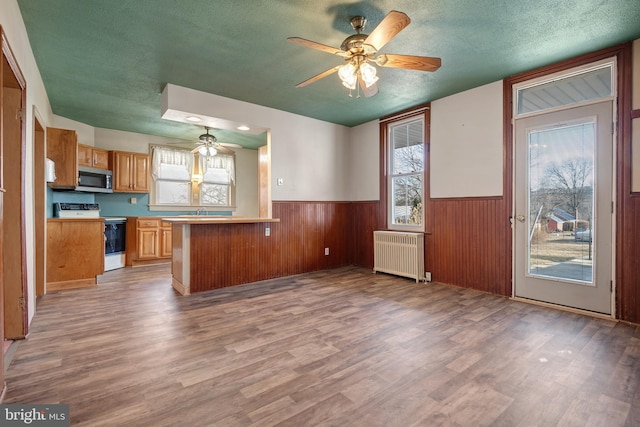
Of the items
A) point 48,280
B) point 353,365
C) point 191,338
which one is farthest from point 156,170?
Result: point 353,365

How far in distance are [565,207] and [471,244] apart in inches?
44.4

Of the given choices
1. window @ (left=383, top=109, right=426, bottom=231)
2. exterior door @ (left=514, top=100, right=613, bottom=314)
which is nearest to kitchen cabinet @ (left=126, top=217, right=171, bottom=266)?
window @ (left=383, top=109, right=426, bottom=231)

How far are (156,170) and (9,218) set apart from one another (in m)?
4.06

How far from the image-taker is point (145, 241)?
581 centimetres

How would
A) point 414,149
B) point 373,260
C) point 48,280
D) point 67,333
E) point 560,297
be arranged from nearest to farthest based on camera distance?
point 67,333 → point 560,297 → point 48,280 → point 414,149 → point 373,260

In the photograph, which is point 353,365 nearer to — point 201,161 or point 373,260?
point 373,260

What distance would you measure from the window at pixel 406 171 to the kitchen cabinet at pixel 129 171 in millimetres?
4823

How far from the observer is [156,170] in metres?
6.31

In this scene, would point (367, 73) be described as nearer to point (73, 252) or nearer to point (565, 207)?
point (565, 207)

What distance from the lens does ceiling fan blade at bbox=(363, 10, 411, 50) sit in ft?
6.49

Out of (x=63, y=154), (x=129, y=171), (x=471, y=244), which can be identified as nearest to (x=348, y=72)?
(x=471, y=244)

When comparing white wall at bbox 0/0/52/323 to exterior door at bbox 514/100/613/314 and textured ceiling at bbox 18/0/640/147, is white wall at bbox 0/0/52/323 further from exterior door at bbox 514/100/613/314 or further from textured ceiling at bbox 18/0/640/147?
exterior door at bbox 514/100/613/314

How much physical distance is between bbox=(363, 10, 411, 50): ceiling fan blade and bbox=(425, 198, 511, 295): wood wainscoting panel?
2.61m

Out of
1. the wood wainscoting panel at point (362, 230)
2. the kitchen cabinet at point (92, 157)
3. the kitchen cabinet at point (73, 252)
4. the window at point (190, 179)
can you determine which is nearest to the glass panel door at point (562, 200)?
the wood wainscoting panel at point (362, 230)
